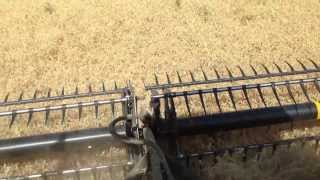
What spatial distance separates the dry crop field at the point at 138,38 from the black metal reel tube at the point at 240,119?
0.75m

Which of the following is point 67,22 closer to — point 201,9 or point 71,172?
point 201,9

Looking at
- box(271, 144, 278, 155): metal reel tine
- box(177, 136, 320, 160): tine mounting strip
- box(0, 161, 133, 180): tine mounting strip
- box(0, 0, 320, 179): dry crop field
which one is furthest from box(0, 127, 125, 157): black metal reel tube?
box(271, 144, 278, 155): metal reel tine

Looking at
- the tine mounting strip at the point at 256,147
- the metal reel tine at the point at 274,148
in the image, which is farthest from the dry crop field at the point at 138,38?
the metal reel tine at the point at 274,148

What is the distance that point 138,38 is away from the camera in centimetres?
378

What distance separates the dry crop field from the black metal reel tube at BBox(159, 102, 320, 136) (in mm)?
754

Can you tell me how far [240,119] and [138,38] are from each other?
1.58 m

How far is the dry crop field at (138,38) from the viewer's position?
349 cm

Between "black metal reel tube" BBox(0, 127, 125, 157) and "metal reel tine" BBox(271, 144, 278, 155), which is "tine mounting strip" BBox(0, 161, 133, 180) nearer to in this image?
"black metal reel tube" BBox(0, 127, 125, 157)

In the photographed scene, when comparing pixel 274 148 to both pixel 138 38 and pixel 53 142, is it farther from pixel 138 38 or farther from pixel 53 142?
pixel 138 38

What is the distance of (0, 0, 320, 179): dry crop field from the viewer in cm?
349

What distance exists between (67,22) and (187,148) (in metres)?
1.87

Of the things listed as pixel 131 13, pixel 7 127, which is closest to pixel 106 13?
pixel 131 13

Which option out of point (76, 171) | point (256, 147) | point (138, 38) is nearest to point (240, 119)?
point (256, 147)

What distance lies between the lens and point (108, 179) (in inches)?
98.8
